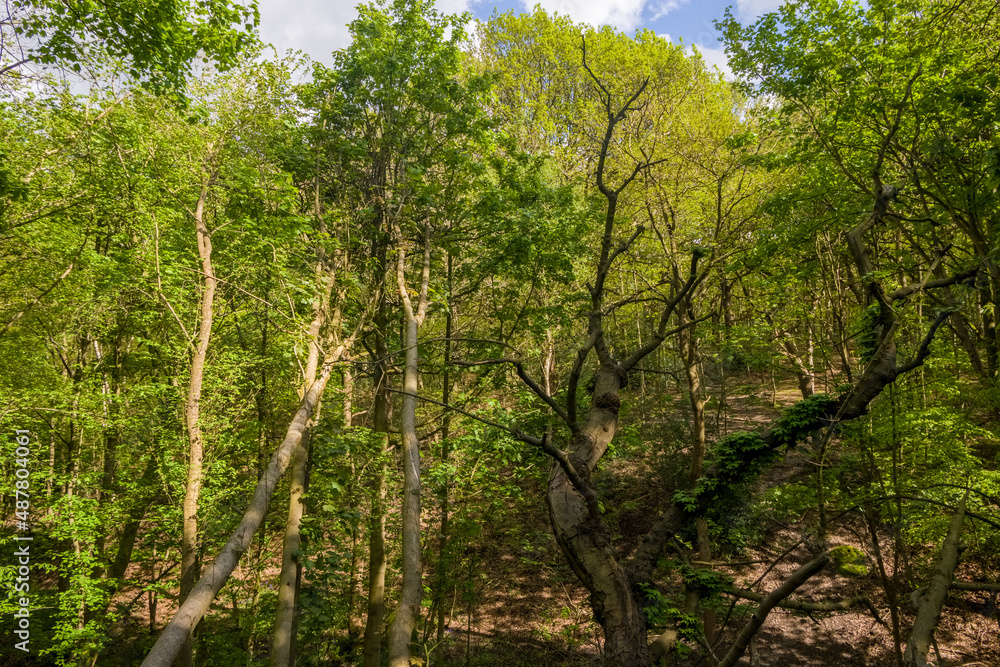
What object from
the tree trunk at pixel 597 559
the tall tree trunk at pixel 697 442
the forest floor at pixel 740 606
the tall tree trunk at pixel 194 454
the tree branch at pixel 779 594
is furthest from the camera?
the forest floor at pixel 740 606

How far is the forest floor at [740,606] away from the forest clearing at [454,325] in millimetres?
96

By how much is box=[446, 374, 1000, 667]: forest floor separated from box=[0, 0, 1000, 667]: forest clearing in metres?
0.10

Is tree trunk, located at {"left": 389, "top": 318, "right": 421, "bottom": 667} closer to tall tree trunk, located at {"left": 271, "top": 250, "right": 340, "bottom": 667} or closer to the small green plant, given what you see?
tall tree trunk, located at {"left": 271, "top": 250, "right": 340, "bottom": 667}

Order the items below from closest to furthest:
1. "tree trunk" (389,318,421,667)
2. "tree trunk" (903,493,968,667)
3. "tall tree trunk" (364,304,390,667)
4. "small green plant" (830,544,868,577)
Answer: "tree trunk" (903,493,968,667)
"tree trunk" (389,318,421,667)
"tall tree trunk" (364,304,390,667)
"small green plant" (830,544,868,577)

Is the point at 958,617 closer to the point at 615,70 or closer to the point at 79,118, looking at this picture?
the point at 615,70

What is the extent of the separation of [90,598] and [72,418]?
348cm

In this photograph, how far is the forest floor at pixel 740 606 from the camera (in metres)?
9.41

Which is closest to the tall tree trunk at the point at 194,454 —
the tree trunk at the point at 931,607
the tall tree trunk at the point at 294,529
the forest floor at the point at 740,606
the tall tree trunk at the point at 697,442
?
the tall tree trunk at the point at 294,529

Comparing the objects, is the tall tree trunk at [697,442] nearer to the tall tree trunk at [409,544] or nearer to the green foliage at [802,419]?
the green foliage at [802,419]

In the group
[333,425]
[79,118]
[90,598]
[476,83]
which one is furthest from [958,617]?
[79,118]

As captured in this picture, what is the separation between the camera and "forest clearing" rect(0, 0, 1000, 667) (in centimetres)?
588

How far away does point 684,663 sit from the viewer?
10.1m

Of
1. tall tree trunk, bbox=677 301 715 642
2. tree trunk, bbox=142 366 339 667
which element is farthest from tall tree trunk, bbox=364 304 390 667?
tall tree trunk, bbox=677 301 715 642

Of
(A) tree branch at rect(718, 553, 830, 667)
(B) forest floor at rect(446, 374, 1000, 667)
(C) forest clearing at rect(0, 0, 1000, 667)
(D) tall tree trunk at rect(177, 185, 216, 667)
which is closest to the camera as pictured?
(A) tree branch at rect(718, 553, 830, 667)
